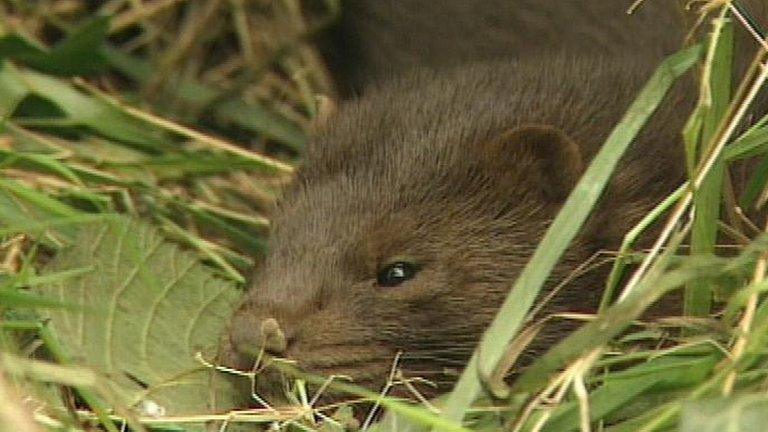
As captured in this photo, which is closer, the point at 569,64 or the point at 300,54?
the point at 569,64

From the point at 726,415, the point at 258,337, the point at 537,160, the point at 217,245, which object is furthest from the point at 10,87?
the point at 726,415

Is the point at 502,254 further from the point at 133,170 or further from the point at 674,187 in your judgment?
the point at 133,170

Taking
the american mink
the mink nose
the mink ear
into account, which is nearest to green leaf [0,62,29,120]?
the american mink

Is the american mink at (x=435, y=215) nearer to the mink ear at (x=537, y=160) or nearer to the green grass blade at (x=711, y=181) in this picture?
the mink ear at (x=537, y=160)

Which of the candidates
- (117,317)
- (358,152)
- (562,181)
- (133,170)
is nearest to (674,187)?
(562,181)

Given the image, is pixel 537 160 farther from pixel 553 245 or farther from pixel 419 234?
pixel 553 245

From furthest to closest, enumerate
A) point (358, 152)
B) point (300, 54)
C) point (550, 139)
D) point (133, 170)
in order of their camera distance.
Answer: point (300, 54) → point (133, 170) → point (358, 152) → point (550, 139)

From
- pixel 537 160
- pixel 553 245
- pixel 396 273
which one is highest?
pixel 537 160
